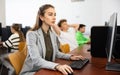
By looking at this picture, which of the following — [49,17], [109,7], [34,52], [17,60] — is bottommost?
[17,60]

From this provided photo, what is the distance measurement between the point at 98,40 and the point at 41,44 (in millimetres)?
707

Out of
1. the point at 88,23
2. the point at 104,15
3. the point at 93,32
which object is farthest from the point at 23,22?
the point at 93,32

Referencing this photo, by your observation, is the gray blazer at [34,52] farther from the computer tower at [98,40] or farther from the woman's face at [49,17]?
the computer tower at [98,40]

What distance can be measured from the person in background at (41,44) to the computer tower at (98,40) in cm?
35

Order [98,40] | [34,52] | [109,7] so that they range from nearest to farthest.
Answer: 1. [34,52]
2. [98,40]
3. [109,7]

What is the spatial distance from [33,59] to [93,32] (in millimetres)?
861

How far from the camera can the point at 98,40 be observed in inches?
94.6

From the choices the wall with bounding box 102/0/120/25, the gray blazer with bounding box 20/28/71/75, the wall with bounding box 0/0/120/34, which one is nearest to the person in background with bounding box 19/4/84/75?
the gray blazer with bounding box 20/28/71/75

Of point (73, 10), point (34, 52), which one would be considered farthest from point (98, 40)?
point (73, 10)

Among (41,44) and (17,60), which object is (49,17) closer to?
(41,44)

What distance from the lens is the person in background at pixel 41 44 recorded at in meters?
1.92

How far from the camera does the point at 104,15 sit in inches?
249

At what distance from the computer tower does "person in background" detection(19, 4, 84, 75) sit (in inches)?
13.7

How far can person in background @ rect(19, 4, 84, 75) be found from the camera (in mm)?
1921
